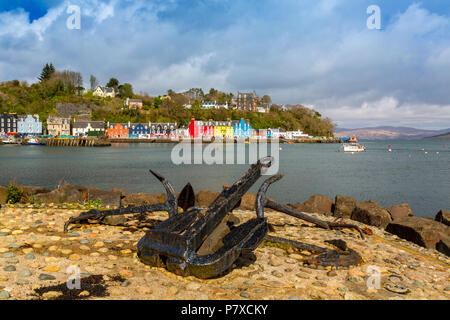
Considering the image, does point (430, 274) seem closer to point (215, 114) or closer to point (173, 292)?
point (173, 292)

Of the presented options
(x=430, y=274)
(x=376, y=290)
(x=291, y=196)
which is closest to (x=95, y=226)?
(x=376, y=290)

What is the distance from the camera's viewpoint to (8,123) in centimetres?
13412

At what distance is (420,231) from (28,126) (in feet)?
513

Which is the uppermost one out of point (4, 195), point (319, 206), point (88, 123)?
point (88, 123)

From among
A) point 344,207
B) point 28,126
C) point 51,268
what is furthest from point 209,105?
point 51,268

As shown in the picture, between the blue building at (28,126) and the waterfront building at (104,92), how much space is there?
144ft

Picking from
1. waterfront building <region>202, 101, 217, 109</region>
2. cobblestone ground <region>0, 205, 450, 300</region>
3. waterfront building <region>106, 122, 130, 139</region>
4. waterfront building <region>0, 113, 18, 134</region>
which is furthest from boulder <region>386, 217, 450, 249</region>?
waterfront building <region>202, 101, 217, 109</region>

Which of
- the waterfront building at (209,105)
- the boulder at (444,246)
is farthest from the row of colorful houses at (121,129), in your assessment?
the boulder at (444,246)

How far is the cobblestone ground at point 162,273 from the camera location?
4.11m

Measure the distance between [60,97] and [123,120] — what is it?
40.9m

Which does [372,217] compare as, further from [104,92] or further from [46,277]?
[104,92]

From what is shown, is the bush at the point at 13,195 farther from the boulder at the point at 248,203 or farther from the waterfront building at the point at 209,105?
the waterfront building at the point at 209,105
